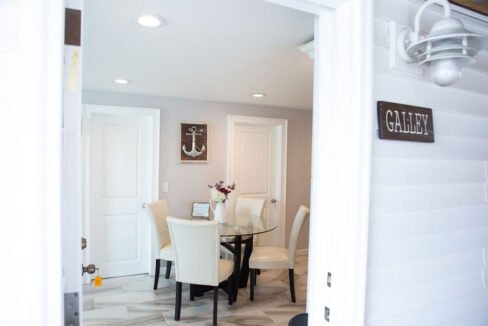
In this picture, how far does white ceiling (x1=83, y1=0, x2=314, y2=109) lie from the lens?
1522mm

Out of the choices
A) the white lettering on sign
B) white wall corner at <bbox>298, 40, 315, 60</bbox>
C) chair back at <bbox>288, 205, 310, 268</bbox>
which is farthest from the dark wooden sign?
chair back at <bbox>288, 205, 310, 268</bbox>

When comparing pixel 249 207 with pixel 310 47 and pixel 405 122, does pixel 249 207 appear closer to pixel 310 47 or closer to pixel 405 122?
pixel 310 47

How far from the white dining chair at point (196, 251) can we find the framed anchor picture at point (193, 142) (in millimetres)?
1461

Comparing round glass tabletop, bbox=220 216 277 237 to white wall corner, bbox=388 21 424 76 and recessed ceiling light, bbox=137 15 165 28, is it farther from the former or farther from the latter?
white wall corner, bbox=388 21 424 76

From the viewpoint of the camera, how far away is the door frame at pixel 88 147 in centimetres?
361

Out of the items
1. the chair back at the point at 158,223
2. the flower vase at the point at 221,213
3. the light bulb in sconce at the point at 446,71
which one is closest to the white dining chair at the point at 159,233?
the chair back at the point at 158,223

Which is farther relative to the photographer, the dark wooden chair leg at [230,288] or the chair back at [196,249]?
the dark wooden chair leg at [230,288]

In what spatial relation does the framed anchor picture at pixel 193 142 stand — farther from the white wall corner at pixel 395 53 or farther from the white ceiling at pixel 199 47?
the white wall corner at pixel 395 53

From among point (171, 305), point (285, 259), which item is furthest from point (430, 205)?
point (171, 305)

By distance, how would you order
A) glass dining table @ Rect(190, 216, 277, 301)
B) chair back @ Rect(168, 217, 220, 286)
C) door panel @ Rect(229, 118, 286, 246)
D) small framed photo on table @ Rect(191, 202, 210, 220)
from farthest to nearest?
door panel @ Rect(229, 118, 286, 246), small framed photo on table @ Rect(191, 202, 210, 220), glass dining table @ Rect(190, 216, 277, 301), chair back @ Rect(168, 217, 220, 286)

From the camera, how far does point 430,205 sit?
4.13ft

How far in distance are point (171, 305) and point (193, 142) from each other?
192 cm

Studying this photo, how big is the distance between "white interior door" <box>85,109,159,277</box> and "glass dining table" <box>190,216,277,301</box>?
3.84ft

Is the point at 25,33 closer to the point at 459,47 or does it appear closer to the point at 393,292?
the point at 459,47
